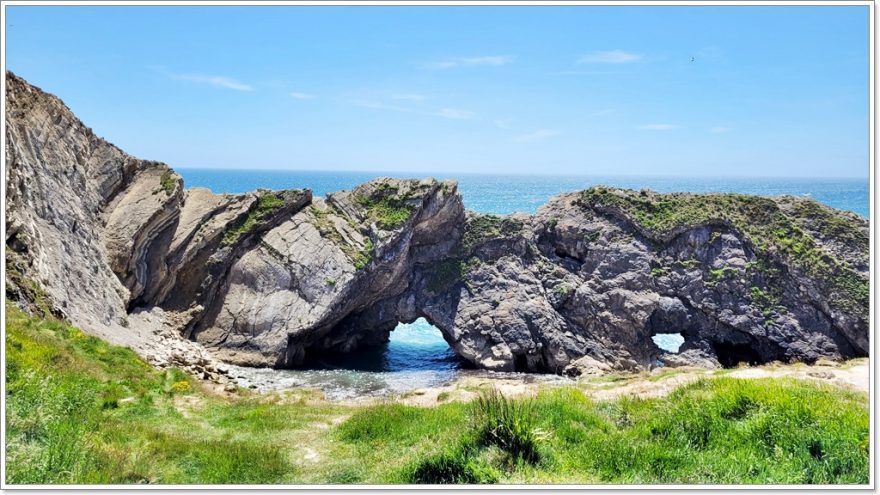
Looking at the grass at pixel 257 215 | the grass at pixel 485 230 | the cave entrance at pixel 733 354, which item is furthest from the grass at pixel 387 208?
the cave entrance at pixel 733 354

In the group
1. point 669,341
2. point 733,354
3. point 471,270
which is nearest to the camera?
point 733,354

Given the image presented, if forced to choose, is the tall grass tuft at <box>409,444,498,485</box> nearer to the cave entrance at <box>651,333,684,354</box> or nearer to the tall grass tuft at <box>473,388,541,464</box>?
the tall grass tuft at <box>473,388,541,464</box>

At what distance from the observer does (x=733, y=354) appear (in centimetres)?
3947

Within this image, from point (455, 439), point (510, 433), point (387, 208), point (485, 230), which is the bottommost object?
point (455, 439)

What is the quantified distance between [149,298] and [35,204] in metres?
11.0

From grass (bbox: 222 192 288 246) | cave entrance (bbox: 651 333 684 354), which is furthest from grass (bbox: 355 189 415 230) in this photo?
cave entrance (bbox: 651 333 684 354)

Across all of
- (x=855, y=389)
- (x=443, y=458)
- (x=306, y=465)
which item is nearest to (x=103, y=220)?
(x=306, y=465)

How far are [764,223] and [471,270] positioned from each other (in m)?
21.9

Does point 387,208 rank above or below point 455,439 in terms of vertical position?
above

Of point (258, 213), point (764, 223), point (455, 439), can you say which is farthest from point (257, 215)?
point (764, 223)

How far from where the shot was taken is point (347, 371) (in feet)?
121

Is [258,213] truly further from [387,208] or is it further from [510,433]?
[510,433]

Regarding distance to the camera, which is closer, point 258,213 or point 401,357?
point 258,213

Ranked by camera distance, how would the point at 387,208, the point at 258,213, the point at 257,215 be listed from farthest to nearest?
the point at 387,208, the point at 258,213, the point at 257,215
